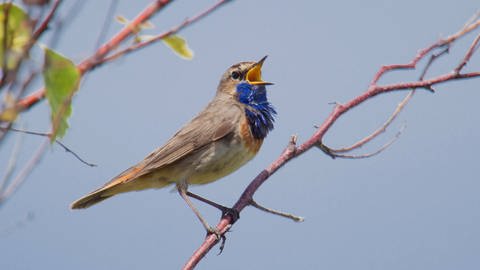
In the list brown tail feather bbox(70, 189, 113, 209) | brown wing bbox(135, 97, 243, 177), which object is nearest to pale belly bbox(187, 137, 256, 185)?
brown wing bbox(135, 97, 243, 177)

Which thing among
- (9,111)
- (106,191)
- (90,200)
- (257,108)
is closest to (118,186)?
(106,191)

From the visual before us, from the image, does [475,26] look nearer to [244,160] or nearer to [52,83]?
[52,83]

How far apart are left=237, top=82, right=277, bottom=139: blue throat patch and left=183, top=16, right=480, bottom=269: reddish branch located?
138cm

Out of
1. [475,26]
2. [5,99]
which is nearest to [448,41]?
[475,26]

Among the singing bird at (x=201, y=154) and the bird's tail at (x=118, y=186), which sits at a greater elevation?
the singing bird at (x=201, y=154)

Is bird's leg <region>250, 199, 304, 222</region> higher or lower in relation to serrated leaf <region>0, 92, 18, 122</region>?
lower

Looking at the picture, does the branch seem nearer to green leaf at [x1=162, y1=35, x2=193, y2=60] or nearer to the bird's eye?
green leaf at [x1=162, y1=35, x2=193, y2=60]

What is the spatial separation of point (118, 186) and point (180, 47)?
14.4 ft

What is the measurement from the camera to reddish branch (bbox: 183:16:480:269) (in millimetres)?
2888

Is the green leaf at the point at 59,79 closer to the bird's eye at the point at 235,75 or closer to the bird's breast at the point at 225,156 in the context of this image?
the bird's breast at the point at 225,156

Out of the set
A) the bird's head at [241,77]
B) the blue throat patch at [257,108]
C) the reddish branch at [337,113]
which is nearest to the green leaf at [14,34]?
the reddish branch at [337,113]

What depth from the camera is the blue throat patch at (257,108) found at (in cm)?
611

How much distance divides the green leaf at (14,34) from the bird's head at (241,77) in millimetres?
5174

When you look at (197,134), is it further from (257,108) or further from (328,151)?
(328,151)
